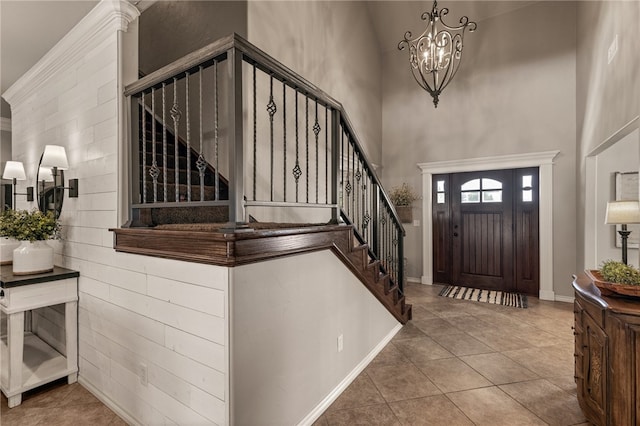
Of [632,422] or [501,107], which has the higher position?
[501,107]

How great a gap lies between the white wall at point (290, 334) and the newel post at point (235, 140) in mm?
272

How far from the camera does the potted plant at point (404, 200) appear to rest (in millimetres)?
5750

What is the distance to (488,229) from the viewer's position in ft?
17.3

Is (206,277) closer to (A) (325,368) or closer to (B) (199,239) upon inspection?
(B) (199,239)

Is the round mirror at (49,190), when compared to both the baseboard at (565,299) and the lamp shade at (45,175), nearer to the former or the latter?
the lamp shade at (45,175)

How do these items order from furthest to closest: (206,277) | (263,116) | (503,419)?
(263,116) < (503,419) < (206,277)

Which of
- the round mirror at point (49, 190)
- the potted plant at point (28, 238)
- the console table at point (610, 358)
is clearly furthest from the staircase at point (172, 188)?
the console table at point (610, 358)

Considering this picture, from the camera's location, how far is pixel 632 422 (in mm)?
1586

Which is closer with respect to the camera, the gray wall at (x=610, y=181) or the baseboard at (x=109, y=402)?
the baseboard at (x=109, y=402)

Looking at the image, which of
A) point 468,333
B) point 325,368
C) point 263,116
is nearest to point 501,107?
point 468,333

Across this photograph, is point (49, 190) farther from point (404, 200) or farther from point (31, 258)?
point (404, 200)

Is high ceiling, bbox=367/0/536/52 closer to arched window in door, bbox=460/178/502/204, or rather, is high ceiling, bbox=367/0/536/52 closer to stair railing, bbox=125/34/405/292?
arched window in door, bbox=460/178/502/204

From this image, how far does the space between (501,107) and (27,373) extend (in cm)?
638

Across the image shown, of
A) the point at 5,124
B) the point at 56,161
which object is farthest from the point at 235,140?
the point at 5,124
